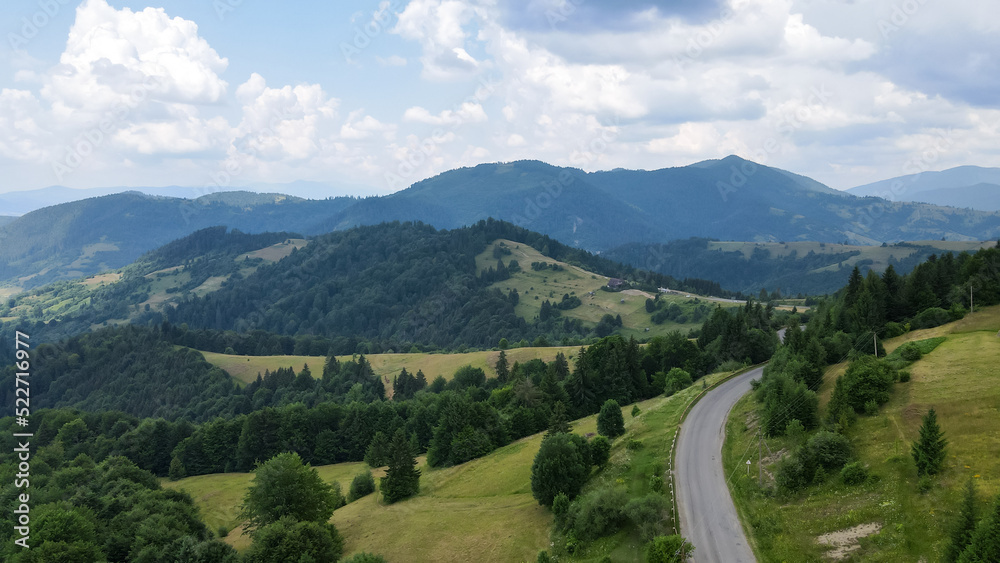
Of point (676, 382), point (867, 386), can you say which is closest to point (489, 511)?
point (867, 386)

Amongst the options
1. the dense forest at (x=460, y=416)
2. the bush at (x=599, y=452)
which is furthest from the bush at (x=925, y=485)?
the bush at (x=599, y=452)

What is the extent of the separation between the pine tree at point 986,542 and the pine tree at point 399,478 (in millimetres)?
53219

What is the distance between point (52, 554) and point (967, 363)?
3127 inches

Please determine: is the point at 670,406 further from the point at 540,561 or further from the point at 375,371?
the point at 375,371

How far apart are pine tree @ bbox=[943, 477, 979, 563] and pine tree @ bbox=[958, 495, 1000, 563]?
1073mm

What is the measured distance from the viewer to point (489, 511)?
56406 millimetres

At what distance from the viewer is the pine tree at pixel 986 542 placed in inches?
1017

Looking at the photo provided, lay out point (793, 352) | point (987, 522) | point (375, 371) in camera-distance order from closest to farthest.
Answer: point (987, 522) → point (793, 352) → point (375, 371)

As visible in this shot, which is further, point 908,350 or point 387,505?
point 387,505

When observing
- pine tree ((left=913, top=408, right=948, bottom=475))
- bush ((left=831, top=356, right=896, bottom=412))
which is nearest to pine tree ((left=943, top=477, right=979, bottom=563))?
pine tree ((left=913, top=408, right=948, bottom=475))

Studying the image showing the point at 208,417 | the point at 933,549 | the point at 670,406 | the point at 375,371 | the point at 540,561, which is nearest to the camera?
the point at 933,549

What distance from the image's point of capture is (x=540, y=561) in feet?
137

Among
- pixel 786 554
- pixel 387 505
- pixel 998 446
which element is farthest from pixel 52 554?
pixel 998 446

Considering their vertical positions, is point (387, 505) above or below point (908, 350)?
below
